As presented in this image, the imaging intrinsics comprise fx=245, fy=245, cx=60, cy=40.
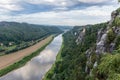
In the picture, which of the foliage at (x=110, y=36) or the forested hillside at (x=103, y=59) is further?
the foliage at (x=110, y=36)

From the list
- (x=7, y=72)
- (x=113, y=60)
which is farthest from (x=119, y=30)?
(x=7, y=72)

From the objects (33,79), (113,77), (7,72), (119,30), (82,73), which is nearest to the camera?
(113,77)

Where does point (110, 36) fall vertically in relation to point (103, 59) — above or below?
below

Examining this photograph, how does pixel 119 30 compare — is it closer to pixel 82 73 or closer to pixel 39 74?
pixel 82 73

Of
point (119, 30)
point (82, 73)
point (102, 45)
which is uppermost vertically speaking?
point (119, 30)

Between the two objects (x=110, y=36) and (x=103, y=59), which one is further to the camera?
(x=110, y=36)

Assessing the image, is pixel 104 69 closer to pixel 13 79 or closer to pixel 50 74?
pixel 50 74

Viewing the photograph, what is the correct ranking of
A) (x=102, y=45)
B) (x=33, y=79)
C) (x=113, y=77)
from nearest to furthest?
Result: 1. (x=113, y=77)
2. (x=102, y=45)
3. (x=33, y=79)

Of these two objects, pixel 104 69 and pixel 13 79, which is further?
pixel 13 79

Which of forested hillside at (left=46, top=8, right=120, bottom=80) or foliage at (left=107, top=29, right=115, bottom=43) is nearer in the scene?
forested hillside at (left=46, top=8, right=120, bottom=80)

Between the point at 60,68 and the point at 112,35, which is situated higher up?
the point at 112,35
